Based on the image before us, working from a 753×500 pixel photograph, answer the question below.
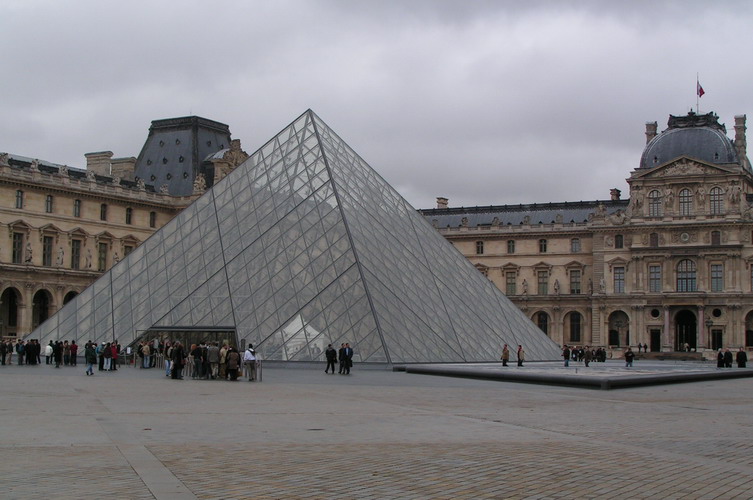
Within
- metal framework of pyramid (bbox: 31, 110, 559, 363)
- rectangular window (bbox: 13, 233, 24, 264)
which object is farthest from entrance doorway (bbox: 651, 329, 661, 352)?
rectangular window (bbox: 13, 233, 24, 264)

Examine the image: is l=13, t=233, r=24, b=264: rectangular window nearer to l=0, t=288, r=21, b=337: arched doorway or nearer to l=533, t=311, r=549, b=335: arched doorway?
l=0, t=288, r=21, b=337: arched doorway

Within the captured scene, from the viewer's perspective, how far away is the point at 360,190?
113ft

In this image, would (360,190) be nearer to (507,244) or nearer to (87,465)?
(87,465)

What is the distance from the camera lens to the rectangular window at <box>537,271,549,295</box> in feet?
259

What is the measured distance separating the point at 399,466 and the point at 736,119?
73.3 metres

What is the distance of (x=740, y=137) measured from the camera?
248 ft

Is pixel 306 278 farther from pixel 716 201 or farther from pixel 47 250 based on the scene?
pixel 716 201

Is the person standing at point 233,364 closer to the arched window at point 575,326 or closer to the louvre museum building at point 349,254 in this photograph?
the louvre museum building at point 349,254

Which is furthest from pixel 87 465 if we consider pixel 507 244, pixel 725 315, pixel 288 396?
pixel 507 244

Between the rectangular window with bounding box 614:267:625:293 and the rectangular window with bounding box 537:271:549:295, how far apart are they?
6087mm

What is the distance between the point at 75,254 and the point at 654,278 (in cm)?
3920

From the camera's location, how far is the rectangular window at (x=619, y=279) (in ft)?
243

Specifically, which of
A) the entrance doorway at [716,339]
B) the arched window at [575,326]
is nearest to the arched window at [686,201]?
the entrance doorway at [716,339]

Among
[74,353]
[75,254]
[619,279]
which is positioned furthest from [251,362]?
[619,279]
